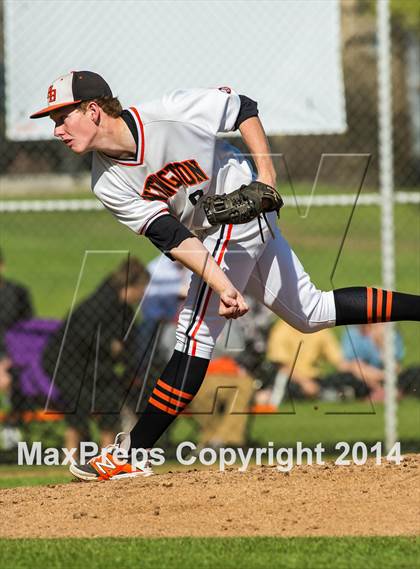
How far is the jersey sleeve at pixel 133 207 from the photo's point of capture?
5.41m

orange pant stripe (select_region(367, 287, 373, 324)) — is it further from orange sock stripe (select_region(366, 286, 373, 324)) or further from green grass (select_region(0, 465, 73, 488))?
green grass (select_region(0, 465, 73, 488))

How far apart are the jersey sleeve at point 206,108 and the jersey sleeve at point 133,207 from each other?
0.43 m

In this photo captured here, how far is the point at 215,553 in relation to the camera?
457cm

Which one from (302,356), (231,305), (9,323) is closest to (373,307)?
(231,305)

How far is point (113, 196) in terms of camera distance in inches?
216

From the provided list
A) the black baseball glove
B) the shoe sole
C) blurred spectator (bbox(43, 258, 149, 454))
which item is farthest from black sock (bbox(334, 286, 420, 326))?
blurred spectator (bbox(43, 258, 149, 454))

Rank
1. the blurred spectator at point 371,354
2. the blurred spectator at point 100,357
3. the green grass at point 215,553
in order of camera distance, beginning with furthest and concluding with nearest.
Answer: the blurred spectator at point 371,354 → the blurred spectator at point 100,357 → the green grass at point 215,553

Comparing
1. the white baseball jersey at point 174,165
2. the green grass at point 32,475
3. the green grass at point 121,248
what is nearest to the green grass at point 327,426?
the green grass at point 32,475

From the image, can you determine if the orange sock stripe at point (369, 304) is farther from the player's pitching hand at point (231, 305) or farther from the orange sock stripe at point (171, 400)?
the orange sock stripe at point (171, 400)

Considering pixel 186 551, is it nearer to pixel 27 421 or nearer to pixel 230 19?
pixel 27 421

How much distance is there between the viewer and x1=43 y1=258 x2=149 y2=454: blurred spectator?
866 cm

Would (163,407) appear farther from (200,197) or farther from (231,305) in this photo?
(200,197)

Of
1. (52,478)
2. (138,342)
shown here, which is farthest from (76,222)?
(52,478)

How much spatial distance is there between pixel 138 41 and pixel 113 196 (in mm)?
3622
